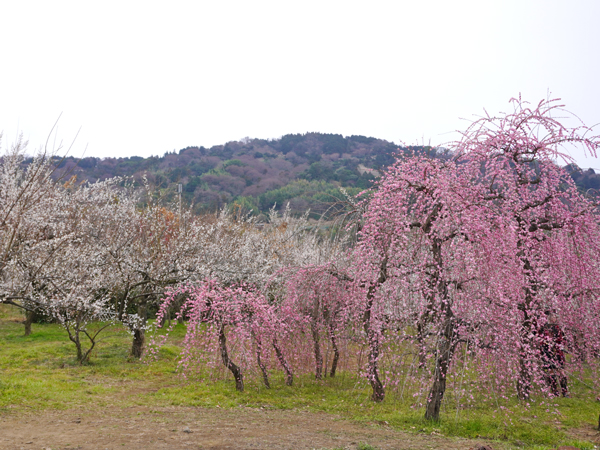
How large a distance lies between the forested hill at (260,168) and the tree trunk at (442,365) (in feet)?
74.5

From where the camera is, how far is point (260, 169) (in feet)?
202

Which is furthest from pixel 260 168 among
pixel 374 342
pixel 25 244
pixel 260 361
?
pixel 374 342

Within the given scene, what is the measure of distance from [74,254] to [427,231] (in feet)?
30.7

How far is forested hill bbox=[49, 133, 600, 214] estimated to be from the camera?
41906mm

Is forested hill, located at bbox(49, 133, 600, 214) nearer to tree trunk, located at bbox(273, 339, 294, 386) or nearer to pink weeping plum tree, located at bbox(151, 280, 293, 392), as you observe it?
tree trunk, located at bbox(273, 339, 294, 386)

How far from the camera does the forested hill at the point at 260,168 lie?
138 feet

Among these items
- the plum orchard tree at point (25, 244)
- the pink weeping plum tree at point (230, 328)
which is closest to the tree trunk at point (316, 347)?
the pink weeping plum tree at point (230, 328)

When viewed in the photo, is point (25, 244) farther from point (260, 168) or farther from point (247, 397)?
point (260, 168)

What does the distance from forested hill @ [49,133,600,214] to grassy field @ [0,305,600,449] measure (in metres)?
19.0

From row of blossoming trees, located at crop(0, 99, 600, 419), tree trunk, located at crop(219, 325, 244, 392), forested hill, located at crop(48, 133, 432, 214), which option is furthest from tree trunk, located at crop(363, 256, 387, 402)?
forested hill, located at crop(48, 133, 432, 214)

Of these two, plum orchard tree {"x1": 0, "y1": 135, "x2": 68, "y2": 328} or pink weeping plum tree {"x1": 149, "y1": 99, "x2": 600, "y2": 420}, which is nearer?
pink weeping plum tree {"x1": 149, "y1": 99, "x2": 600, "y2": 420}

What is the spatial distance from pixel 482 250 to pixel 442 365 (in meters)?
2.09

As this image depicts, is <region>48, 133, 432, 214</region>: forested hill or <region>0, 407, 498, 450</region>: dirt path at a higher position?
<region>48, 133, 432, 214</region>: forested hill

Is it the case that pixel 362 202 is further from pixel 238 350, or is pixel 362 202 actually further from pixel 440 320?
pixel 238 350
